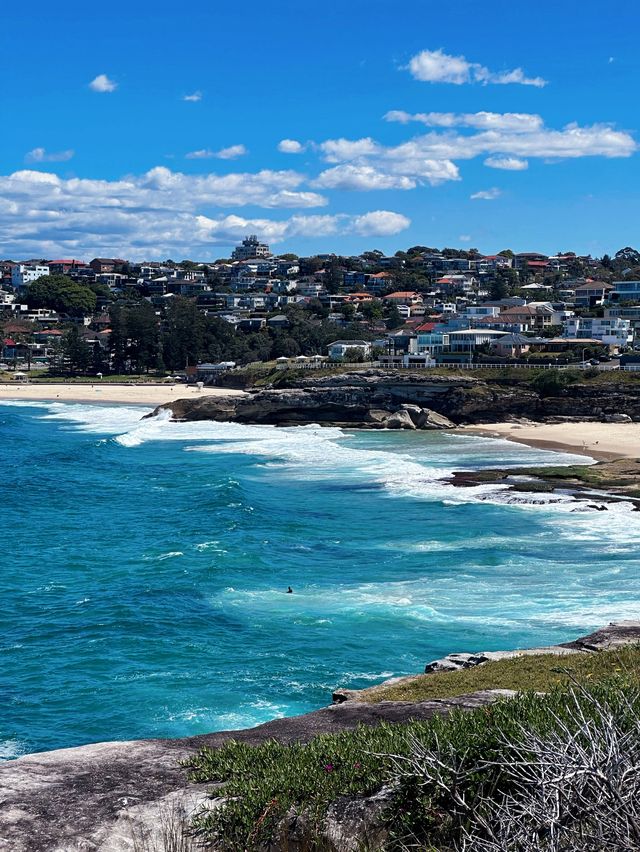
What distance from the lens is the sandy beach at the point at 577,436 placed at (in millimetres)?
60750

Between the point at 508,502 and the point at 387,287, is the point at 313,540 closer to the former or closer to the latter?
the point at 508,502

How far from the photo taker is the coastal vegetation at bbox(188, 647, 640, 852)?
28.3 feet

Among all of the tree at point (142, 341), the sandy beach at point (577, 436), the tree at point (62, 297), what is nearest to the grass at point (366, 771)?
the sandy beach at point (577, 436)

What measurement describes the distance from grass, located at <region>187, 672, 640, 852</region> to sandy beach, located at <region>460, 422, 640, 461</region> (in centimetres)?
4680

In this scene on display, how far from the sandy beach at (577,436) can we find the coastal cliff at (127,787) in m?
45.0

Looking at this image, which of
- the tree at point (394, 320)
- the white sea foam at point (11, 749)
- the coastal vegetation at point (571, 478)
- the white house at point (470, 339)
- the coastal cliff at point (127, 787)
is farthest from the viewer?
the tree at point (394, 320)

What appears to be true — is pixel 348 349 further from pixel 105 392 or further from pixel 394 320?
pixel 394 320

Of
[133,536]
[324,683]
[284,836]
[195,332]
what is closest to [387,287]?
[195,332]

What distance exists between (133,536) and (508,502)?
16799 millimetres

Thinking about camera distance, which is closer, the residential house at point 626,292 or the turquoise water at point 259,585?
the turquoise water at point 259,585

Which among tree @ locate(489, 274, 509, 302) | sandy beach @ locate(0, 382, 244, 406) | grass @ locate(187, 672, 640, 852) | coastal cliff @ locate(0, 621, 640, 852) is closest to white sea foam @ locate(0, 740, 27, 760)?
coastal cliff @ locate(0, 621, 640, 852)

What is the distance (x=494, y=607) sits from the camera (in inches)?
1106

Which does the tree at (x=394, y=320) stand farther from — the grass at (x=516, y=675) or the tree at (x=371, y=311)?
the grass at (x=516, y=675)

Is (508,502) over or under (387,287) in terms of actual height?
under
